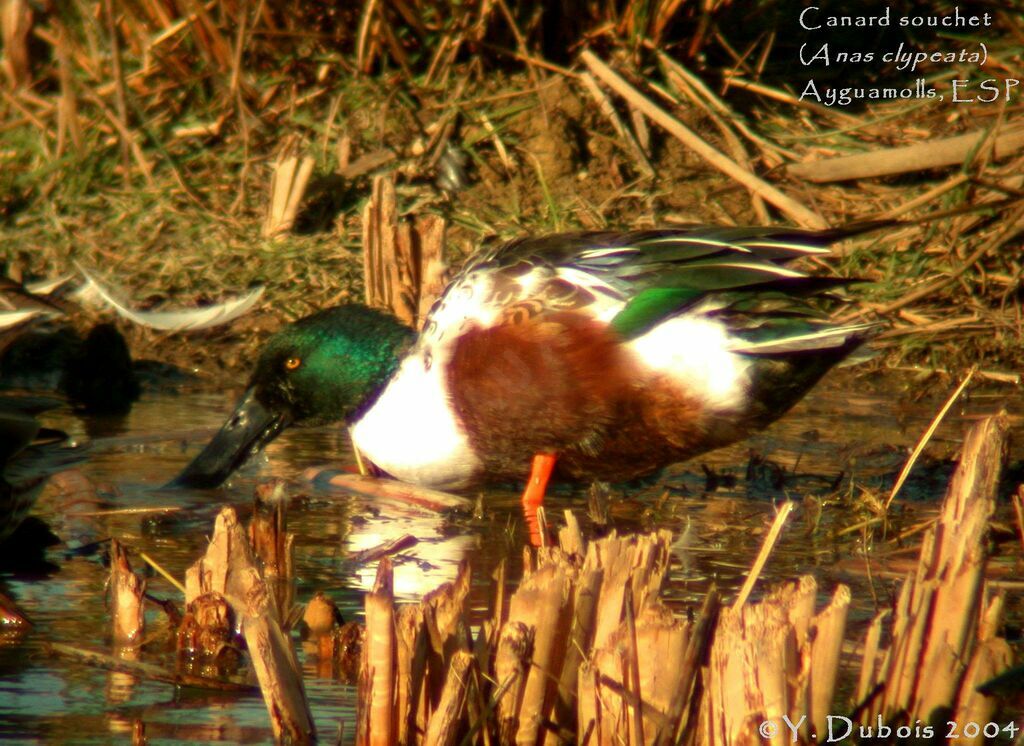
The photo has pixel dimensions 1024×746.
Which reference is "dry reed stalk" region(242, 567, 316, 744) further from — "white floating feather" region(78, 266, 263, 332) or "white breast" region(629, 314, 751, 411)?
"white floating feather" region(78, 266, 263, 332)

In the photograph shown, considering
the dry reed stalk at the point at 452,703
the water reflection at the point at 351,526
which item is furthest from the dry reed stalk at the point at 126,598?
the dry reed stalk at the point at 452,703

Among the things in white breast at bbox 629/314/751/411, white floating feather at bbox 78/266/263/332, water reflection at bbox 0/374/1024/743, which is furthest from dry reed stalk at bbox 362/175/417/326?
white breast at bbox 629/314/751/411

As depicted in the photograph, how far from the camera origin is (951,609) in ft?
7.56

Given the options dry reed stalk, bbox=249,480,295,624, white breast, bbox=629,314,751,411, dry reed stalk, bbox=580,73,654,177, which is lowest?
dry reed stalk, bbox=249,480,295,624

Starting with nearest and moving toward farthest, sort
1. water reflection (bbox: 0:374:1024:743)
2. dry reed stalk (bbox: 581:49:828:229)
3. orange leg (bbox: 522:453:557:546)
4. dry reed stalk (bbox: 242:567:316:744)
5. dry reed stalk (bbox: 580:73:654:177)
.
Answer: dry reed stalk (bbox: 242:567:316:744) < water reflection (bbox: 0:374:1024:743) < orange leg (bbox: 522:453:557:546) < dry reed stalk (bbox: 581:49:828:229) < dry reed stalk (bbox: 580:73:654:177)

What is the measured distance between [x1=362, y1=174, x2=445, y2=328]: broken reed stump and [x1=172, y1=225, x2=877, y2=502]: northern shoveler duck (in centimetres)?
90

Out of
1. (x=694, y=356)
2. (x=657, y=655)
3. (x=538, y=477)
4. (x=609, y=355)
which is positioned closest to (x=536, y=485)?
(x=538, y=477)

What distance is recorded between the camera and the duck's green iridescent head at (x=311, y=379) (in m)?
4.24

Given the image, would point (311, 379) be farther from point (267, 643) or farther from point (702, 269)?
point (267, 643)

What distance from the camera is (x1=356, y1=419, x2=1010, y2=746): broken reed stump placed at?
2.13m

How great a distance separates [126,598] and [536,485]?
1372 millimetres

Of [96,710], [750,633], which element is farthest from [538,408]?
[750,633]

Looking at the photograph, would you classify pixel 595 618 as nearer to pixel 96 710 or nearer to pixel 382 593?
pixel 382 593

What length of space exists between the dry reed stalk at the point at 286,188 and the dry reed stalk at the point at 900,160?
1.94m
